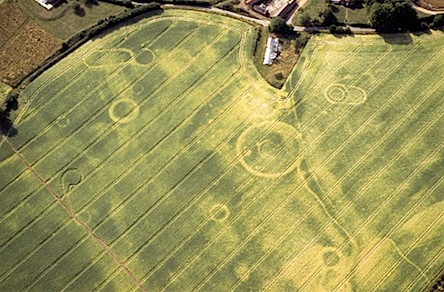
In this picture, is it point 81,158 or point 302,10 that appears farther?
point 302,10

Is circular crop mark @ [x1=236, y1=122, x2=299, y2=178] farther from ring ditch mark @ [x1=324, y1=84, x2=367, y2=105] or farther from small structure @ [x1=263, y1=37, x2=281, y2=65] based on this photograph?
small structure @ [x1=263, y1=37, x2=281, y2=65]

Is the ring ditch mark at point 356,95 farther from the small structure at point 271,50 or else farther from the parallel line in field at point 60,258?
the parallel line in field at point 60,258

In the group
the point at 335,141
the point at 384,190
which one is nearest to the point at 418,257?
the point at 384,190

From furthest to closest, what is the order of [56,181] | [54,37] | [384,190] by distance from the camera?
[54,37], [56,181], [384,190]

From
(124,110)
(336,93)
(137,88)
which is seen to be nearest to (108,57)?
(137,88)

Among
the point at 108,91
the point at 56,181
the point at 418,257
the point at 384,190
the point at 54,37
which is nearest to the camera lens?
the point at 418,257

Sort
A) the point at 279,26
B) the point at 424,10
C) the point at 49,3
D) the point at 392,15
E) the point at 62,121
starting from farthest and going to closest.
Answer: the point at 49,3 → the point at 279,26 → the point at 424,10 → the point at 62,121 → the point at 392,15

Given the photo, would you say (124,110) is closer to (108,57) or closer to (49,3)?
(108,57)

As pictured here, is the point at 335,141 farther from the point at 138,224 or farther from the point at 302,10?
the point at 138,224
